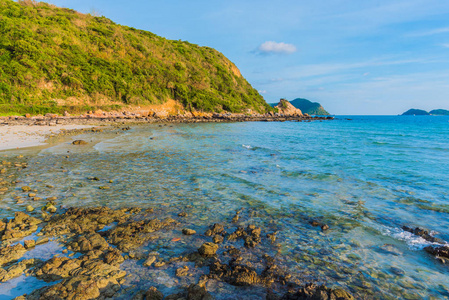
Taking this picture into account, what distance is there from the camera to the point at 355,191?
29.9 feet

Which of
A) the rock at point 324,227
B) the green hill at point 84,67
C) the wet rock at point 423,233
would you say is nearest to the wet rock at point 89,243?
the rock at point 324,227

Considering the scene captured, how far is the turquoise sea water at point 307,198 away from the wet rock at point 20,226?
3.09ft

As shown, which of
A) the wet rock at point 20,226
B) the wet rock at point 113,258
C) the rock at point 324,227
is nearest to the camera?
the wet rock at point 113,258

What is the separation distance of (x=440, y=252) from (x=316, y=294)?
3651 millimetres

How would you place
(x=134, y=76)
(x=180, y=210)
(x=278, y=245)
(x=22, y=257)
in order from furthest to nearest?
(x=134, y=76)
(x=180, y=210)
(x=278, y=245)
(x=22, y=257)

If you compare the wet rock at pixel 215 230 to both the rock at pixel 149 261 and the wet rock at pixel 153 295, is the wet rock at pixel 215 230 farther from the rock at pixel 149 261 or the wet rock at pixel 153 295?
the wet rock at pixel 153 295

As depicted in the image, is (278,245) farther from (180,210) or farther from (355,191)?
(355,191)

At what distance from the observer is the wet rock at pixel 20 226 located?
482 cm

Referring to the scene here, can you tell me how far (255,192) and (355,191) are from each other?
13.3 feet

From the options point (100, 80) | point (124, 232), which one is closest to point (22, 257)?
point (124, 232)

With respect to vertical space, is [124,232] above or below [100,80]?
below

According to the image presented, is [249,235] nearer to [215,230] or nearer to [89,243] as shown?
[215,230]

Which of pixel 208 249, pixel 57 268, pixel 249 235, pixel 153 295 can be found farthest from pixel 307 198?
pixel 57 268

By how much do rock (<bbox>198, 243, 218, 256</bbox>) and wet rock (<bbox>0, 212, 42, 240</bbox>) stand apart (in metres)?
→ 3.80
